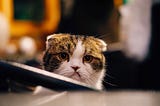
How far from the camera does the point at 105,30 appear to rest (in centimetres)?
266

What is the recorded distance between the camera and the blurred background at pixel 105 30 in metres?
2.58

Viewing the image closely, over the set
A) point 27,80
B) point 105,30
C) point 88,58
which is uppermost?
point 105,30

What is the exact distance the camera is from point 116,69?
8.71ft

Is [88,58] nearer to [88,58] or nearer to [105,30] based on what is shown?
[88,58]

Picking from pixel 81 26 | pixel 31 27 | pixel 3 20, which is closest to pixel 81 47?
pixel 81 26

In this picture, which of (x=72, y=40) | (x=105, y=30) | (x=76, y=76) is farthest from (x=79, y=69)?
(x=105, y=30)

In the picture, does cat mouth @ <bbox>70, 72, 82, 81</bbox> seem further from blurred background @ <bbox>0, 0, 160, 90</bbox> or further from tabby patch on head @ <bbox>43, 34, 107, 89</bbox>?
blurred background @ <bbox>0, 0, 160, 90</bbox>

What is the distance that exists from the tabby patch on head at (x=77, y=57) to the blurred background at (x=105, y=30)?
4cm

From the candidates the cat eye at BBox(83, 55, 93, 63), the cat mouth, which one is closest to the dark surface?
the cat mouth

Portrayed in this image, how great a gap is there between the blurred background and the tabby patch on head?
36 mm

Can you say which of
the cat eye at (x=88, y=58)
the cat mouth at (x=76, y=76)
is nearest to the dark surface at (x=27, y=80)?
the cat mouth at (x=76, y=76)

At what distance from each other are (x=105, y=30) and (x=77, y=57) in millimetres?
242

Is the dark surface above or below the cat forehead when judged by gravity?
below

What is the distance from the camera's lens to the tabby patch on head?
2.56 m
